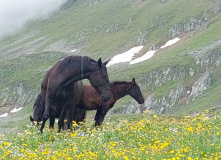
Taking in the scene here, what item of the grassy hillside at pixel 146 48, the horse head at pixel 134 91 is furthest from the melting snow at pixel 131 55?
the horse head at pixel 134 91

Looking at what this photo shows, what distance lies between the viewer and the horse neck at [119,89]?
21.0 metres

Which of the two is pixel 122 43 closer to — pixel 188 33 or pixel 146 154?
pixel 188 33

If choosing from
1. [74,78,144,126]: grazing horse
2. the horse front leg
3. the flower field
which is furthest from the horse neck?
the flower field

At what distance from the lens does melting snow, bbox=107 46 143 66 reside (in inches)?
5140

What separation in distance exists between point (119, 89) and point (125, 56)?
114797mm

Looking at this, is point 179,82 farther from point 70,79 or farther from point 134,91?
point 70,79

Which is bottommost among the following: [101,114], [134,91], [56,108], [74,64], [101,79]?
[134,91]

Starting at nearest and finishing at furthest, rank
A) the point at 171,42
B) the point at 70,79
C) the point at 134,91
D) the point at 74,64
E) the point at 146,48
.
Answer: the point at 70,79
the point at 74,64
the point at 134,91
the point at 171,42
the point at 146,48

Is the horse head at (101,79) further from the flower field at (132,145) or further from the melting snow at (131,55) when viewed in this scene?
the melting snow at (131,55)

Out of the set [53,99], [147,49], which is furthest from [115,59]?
[53,99]

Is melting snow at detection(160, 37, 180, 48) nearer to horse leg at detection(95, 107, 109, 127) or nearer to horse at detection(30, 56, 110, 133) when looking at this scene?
horse leg at detection(95, 107, 109, 127)

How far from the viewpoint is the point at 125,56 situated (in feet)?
445

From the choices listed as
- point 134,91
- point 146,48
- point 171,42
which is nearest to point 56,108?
point 134,91

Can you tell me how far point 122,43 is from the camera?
518 ft
